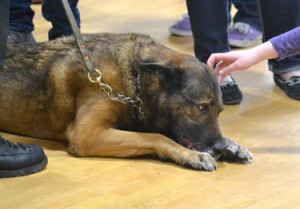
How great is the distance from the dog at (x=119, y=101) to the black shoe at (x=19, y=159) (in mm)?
213

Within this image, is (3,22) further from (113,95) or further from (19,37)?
(19,37)

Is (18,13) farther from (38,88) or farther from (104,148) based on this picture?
(104,148)

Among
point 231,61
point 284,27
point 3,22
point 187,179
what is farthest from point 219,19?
point 3,22

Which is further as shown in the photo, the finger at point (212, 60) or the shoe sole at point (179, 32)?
the shoe sole at point (179, 32)

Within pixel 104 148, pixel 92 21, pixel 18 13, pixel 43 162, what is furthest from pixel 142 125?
pixel 92 21

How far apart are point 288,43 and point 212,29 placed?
71cm

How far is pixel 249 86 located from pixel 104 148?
4.09ft

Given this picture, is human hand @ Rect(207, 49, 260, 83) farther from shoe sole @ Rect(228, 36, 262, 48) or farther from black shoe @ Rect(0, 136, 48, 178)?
shoe sole @ Rect(228, 36, 262, 48)

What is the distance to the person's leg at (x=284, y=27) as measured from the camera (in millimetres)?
3455

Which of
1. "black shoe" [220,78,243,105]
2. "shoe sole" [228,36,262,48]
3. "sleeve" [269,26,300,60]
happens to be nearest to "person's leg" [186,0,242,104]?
"black shoe" [220,78,243,105]

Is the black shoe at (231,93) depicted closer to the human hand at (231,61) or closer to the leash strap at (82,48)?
the human hand at (231,61)

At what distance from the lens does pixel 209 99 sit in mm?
2701

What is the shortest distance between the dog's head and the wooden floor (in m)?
0.13

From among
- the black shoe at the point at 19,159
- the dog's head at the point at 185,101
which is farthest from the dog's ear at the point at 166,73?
the black shoe at the point at 19,159
